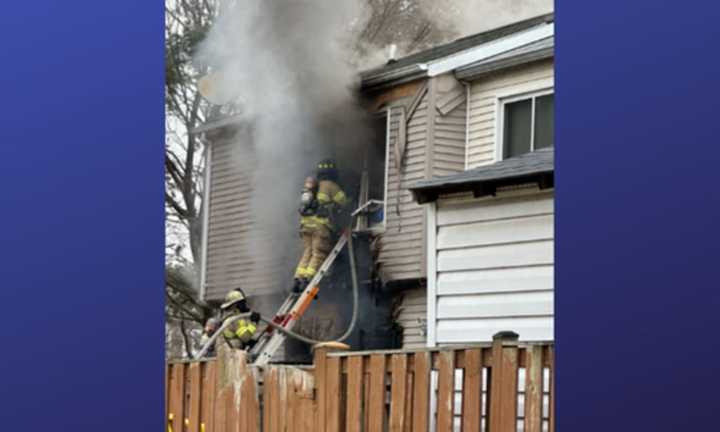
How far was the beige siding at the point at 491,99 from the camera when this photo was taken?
3.67 meters

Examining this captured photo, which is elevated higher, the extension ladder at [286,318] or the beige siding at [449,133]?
the beige siding at [449,133]

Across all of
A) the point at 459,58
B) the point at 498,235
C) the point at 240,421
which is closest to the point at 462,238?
the point at 498,235

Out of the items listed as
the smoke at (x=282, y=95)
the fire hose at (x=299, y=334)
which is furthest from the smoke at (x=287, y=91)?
the fire hose at (x=299, y=334)

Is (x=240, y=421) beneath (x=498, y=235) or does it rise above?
beneath

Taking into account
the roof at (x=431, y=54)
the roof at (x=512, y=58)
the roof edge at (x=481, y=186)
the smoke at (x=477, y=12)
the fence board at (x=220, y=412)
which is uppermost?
the smoke at (x=477, y=12)

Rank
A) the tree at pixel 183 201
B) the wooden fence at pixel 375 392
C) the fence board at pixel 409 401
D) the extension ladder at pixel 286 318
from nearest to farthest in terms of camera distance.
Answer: the wooden fence at pixel 375 392 < the fence board at pixel 409 401 < the extension ladder at pixel 286 318 < the tree at pixel 183 201

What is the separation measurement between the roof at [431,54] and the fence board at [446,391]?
3.03 ft

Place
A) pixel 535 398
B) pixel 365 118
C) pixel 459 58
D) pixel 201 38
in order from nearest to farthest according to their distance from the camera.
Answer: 1. pixel 535 398
2. pixel 459 58
3. pixel 365 118
4. pixel 201 38

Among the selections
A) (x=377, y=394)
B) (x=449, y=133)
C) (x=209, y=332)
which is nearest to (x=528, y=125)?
(x=449, y=133)

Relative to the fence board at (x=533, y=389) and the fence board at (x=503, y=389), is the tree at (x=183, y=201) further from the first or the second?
the fence board at (x=533, y=389)

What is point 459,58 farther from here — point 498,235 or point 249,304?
point 249,304

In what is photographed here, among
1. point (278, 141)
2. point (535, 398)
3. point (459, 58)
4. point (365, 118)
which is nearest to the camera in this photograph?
point (535, 398)

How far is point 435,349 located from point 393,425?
0.29m

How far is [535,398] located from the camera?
3.39m
